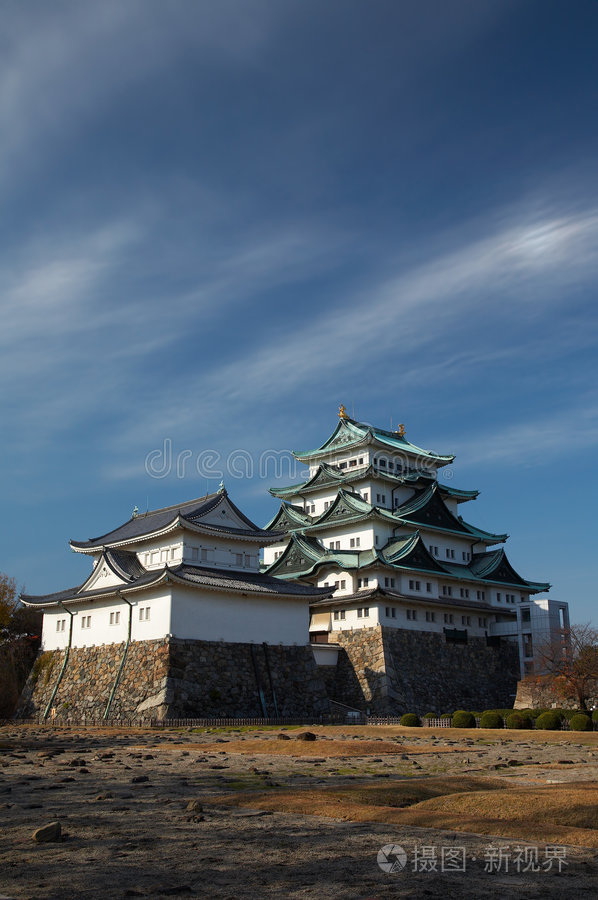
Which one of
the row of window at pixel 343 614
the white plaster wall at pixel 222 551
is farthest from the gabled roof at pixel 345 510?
the white plaster wall at pixel 222 551

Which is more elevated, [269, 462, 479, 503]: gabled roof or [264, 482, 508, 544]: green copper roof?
[269, 462, 479, 503]: gabled roof

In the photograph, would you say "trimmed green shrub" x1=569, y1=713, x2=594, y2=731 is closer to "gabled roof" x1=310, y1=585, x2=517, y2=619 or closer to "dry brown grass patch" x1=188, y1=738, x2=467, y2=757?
"dry brown grass patch" x1=188, y1=738, x2=467, y2=757

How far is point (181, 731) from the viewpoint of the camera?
3241 centimetres

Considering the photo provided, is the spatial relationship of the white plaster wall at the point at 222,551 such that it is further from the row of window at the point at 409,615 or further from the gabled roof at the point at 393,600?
the row of window at the point at 409,615

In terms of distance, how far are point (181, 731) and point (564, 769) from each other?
19613mm

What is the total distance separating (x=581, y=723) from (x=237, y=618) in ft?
60.9

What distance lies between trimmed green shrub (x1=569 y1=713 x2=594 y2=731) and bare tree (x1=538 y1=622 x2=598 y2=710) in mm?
9781

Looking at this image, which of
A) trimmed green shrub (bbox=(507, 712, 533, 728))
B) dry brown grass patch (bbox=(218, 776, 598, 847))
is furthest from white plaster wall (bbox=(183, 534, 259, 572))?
dry brown grass patch (bbox=(218, 776, 598, 847))

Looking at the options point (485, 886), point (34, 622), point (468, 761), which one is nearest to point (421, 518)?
point (34, 622)

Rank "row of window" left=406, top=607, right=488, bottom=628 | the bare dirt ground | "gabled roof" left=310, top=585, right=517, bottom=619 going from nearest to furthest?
the bare dirt ground → "gabled roof" left=310, top=585, right=517, bottom=619 → "row of window" left=406, top=607, right=488, bottom=628

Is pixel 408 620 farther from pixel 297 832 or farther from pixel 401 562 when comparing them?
pixel 297 832

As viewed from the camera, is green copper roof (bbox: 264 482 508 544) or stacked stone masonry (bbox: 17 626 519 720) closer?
stacked stone masonry (bbox: 17 626 519 720)

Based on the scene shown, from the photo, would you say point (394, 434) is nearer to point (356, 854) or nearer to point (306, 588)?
point (306, 588)

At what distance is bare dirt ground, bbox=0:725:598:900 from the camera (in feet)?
22.7
